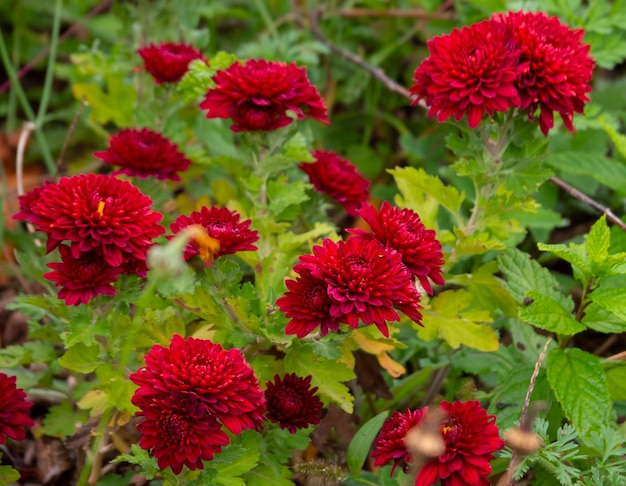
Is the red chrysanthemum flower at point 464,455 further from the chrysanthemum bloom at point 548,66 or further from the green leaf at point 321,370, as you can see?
the chrysanthemum bloom at point 548,66

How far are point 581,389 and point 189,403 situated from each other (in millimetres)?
824

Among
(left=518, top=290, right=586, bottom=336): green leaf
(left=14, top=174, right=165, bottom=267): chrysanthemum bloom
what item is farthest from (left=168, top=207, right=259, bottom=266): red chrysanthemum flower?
(left=518, top=290, right=586, bottom=336): green leaf

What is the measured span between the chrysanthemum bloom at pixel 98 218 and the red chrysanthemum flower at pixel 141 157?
344 millimetres

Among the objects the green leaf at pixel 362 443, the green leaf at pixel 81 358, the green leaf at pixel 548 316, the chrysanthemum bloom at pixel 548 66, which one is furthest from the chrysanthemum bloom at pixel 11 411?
the chrysanthemum bloom at pixel 548 66

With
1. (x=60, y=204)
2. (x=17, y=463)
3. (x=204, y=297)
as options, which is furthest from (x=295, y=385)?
(x=17, y=463)

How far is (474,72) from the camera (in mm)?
1629

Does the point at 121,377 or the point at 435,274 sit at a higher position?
the point at 435,274

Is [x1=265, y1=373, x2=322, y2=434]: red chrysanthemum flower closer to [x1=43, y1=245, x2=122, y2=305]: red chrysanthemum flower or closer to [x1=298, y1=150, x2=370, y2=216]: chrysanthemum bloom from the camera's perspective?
[x1=43, y1=245, x2=122, y2=305]: red chrysanthemum flower

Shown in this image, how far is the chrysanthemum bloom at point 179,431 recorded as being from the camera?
134cm

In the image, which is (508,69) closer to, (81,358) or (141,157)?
(141,157)

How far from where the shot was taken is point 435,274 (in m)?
1.58

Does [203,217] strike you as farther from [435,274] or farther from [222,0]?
[222,0]

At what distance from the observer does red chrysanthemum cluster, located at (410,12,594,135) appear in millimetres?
1628

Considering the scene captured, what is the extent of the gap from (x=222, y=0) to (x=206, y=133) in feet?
4.06
